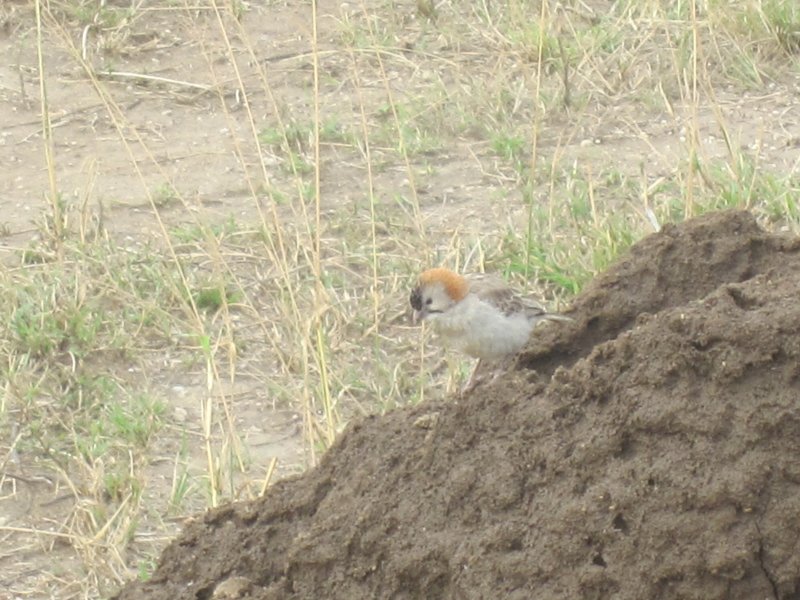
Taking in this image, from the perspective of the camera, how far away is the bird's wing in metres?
5.37

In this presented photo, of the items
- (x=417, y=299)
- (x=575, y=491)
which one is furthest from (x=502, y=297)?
(x=575, y=491)

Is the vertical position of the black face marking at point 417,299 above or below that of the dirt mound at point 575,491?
below

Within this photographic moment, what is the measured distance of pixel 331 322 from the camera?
7.12 meters

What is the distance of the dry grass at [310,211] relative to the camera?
6.02m

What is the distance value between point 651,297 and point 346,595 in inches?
55.2

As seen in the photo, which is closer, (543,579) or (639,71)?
(543,579)

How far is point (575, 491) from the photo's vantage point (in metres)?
3.75

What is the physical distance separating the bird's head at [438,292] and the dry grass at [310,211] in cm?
40

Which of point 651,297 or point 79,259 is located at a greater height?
point 651,297

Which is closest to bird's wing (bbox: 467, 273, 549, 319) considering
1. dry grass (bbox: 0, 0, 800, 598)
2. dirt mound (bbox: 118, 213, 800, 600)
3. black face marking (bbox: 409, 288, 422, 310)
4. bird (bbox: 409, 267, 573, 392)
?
bird (bbox: 409, 267, 573, 392)

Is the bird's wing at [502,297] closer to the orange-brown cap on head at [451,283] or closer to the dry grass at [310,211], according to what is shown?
the orange-brown cap on head at [451,283]

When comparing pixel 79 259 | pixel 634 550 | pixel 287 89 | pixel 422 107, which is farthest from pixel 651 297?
pixel 287 89

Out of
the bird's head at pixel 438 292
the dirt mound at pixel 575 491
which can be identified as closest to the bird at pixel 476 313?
the bird's head at pixel 438 292

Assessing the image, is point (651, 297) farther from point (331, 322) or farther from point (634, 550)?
point (331, 322)
